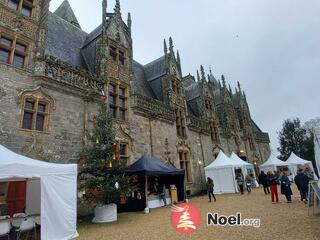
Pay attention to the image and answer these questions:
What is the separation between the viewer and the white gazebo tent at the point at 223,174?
1700 cm

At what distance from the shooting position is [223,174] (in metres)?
17.5

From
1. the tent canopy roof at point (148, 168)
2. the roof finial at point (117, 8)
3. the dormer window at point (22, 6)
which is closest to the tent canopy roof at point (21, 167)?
the tent canopy roof at point (148, 168)

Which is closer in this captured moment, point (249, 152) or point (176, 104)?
point (176, 104)

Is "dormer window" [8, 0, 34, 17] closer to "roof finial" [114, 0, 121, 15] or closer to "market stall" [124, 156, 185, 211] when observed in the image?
"roof finial" [114, 0, 121, 15]

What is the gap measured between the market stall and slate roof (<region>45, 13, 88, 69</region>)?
21.3 ft

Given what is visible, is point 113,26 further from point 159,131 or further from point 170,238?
point 170,238

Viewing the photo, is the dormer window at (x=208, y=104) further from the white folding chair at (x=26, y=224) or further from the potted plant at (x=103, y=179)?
the white folding chair at (x=26, y=224)

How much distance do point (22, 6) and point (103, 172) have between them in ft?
26.7

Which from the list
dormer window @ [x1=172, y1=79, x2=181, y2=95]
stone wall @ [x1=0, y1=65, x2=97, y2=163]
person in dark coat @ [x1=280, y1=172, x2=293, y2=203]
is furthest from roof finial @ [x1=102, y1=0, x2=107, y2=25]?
person in dark coat @ [x1=280, y1=172, x2=293, y2=203]

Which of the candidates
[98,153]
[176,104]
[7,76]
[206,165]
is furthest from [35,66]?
[206,165]

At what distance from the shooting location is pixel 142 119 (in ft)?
46.2

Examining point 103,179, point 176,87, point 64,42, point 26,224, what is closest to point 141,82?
point 176,87

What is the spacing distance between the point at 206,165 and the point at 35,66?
570 inches

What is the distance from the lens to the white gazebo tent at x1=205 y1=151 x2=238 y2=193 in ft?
55.8
